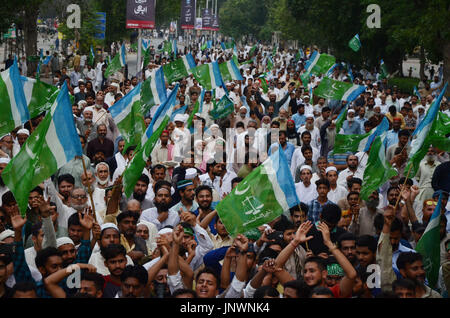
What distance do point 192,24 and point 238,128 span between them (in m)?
27.8

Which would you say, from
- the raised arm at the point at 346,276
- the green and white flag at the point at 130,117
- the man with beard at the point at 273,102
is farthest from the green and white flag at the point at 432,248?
the man with beard at the point at 273,102

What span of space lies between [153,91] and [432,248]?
6.99m

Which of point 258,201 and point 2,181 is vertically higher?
point 258,201

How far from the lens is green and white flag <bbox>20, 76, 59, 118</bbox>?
10.2 meters

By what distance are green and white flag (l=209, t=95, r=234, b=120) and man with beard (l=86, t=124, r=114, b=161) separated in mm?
3872

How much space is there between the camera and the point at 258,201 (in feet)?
20.6

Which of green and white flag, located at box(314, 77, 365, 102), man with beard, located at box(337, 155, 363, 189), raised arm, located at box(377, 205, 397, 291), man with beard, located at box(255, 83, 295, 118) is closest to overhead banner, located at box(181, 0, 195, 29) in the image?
man with beard, located at box(255, 83, 295, 118)

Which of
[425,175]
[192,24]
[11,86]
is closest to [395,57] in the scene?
[192,24]

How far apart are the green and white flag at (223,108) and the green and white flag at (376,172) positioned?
6.30 meters

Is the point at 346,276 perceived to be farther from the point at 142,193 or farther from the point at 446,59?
the point at 446,59

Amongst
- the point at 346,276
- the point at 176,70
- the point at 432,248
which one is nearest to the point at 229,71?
the point at 176,70

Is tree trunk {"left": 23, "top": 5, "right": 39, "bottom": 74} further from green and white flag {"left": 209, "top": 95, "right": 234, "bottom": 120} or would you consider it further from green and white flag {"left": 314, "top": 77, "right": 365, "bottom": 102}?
green and white flag {"left": 314, "top": 77, "right": 365, "bottom": 102}
